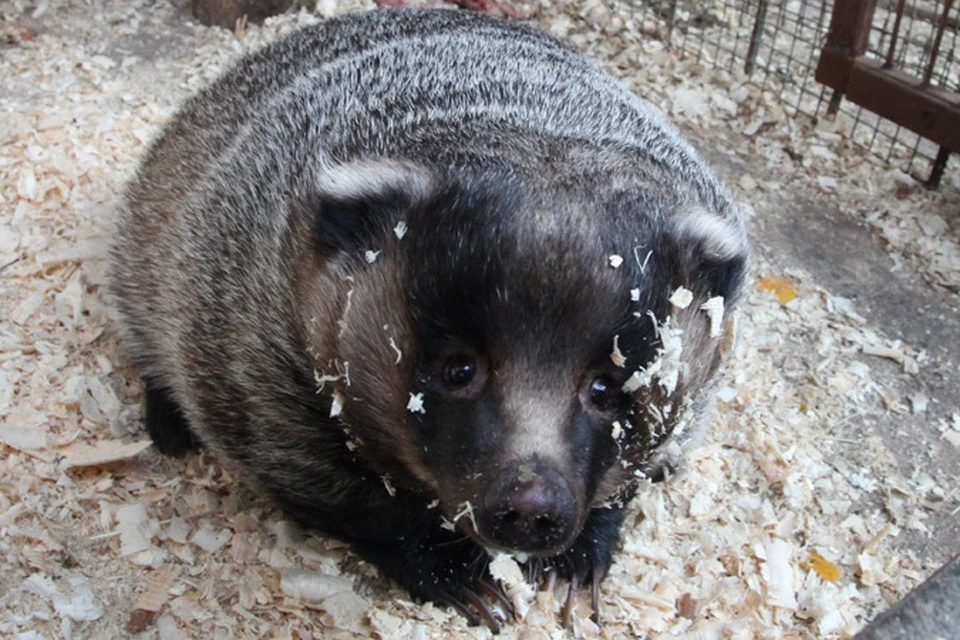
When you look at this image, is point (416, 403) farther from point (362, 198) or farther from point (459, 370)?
point (362, 198)

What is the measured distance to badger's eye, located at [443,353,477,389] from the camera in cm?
247

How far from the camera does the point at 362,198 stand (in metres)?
2.67

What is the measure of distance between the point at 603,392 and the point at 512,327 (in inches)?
12.4

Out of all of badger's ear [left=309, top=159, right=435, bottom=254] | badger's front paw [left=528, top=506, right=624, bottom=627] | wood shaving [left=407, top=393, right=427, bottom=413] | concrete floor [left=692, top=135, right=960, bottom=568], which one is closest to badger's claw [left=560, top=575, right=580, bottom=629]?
badger's front paw [left=528, top=506, right=624, bottom=627]

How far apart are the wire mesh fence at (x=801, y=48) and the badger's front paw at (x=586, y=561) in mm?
3120

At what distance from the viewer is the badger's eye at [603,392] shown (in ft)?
8.27

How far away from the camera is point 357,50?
3934 mm

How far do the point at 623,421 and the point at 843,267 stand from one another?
2828 millimetres

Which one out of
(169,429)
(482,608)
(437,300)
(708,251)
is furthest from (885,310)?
(169,429)

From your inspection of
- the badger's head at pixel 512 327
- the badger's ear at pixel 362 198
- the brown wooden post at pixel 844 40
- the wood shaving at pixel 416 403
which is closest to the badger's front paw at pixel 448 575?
the badger's head at pixel 512 327

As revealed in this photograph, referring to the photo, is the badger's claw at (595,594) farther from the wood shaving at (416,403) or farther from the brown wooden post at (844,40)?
the brown wooden post at (844,40)

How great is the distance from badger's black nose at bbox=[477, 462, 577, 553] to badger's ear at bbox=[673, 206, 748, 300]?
26.8 inches

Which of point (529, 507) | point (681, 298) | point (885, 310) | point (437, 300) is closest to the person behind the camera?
point (529, 507)

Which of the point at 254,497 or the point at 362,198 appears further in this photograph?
the point at 254,497
